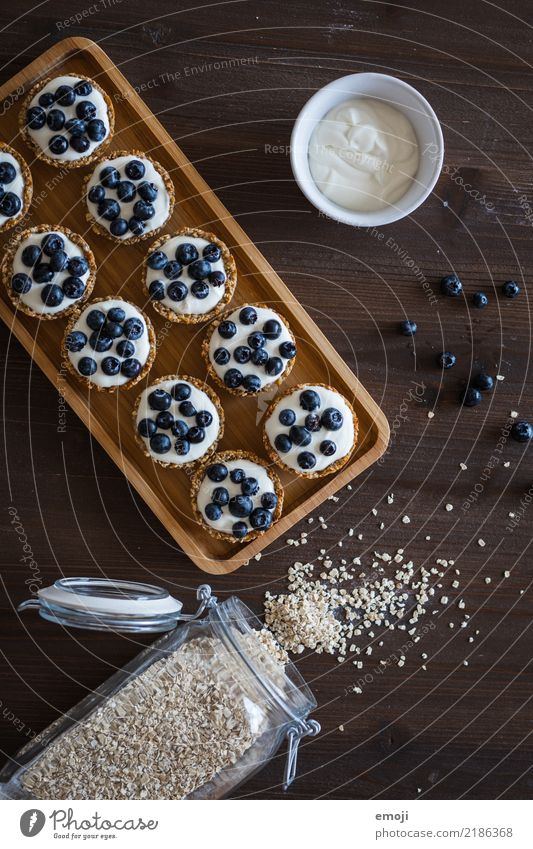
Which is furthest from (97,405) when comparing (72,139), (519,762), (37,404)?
(519,762)

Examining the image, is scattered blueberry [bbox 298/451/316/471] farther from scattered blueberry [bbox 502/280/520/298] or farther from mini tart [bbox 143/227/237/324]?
scattered blueberry [bbox 502/280/520/298]

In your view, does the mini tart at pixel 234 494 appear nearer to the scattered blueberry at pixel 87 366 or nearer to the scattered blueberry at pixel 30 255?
the scattered blueberry at pixel 87 366

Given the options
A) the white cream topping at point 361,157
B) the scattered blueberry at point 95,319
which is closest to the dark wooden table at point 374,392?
the white cream topping at point 361,157

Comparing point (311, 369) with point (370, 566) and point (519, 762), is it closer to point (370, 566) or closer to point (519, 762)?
point (370, 566)

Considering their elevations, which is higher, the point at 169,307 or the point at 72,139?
the point at 72,139

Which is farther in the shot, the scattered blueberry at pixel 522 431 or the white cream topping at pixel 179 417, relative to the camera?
the scattered blueberry at pixel 522 431

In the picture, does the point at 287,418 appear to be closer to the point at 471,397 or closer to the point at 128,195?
the point at 471,397
